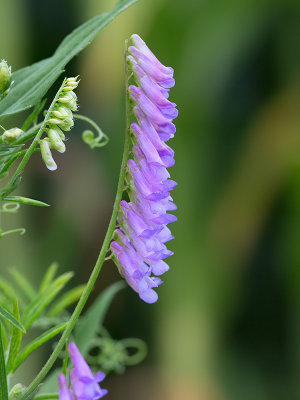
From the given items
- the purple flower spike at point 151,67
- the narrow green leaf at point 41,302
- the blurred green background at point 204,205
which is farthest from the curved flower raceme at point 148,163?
the blurred green background at point 204,205

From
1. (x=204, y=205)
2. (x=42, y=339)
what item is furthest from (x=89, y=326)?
(x=204, y=205)

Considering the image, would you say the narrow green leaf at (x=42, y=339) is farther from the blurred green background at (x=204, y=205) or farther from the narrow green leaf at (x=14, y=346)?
the blurred green background at (x=204, y=205)

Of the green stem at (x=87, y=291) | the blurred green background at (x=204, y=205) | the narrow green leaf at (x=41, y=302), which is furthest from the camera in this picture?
the blurred green background at (x=204, y=205)

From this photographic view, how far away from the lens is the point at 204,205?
7.36 ft

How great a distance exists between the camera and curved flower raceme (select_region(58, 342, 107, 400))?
0.35 m

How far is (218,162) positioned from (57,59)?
1.87 metres

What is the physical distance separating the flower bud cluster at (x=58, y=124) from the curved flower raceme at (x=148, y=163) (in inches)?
1.3

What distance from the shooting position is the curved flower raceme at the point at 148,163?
0.36 meters

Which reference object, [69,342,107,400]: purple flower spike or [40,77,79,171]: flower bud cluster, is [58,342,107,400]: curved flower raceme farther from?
[40,77,79,171]: flower bud cluster

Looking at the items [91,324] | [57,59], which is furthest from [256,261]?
[57,59]

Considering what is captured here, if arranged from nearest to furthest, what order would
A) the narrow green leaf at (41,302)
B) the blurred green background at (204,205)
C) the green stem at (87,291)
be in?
the green stem at (87,291), the narrow green leaf at (41,302), the blurred green background at (204,205)

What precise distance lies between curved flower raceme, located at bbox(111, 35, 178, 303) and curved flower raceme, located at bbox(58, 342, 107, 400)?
0.05 metres

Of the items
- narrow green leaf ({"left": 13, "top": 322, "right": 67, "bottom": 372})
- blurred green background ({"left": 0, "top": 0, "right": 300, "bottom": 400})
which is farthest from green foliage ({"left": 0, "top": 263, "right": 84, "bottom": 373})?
blurred green background ({"left": 0, "top": 0, "right": 300, "bottom": 400})

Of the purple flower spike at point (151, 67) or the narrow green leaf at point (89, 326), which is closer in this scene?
the purple flower spike at point (151, 67)
